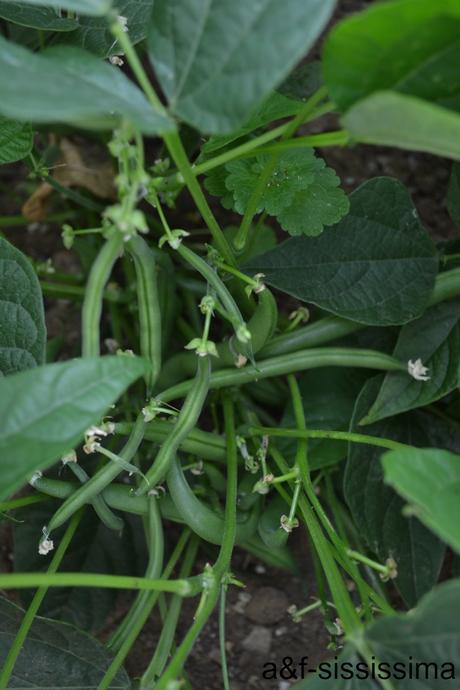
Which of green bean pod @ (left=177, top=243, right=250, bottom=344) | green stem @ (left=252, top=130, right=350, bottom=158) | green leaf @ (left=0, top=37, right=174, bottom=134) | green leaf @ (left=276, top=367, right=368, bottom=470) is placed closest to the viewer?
green leaf @ (left=0, top=37, right=174, bottom=134)

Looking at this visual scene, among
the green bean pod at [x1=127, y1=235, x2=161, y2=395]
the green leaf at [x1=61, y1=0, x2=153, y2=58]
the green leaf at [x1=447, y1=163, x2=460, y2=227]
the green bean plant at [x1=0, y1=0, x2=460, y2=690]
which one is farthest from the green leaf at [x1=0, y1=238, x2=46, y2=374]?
the green leaf at [x1=447, y1=163, x2=460, y2=227]

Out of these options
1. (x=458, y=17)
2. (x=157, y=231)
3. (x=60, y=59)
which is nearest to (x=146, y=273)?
(x=60, y=59)

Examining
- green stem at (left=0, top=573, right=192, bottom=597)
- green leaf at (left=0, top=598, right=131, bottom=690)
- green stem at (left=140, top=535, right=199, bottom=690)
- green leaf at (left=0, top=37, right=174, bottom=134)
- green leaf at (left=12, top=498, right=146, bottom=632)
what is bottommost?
green leaf at (left=12, top=498, right=146, bottom=632)

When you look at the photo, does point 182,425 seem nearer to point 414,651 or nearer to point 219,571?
point 219,571

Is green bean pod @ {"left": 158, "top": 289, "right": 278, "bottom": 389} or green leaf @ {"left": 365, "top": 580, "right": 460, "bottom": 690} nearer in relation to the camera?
green leaf @ {"left": 365, "top": 580, "right": 460, "bottom": 690}

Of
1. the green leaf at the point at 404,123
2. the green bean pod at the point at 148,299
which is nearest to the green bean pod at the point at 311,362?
the green bean pod at the point at 148,299

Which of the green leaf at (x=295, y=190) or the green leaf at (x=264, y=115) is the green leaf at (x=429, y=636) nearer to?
the green leaf at (x=295, y=190)

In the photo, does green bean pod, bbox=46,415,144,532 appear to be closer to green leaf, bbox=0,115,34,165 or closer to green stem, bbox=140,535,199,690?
green stem, bbox=140,535,199,690
